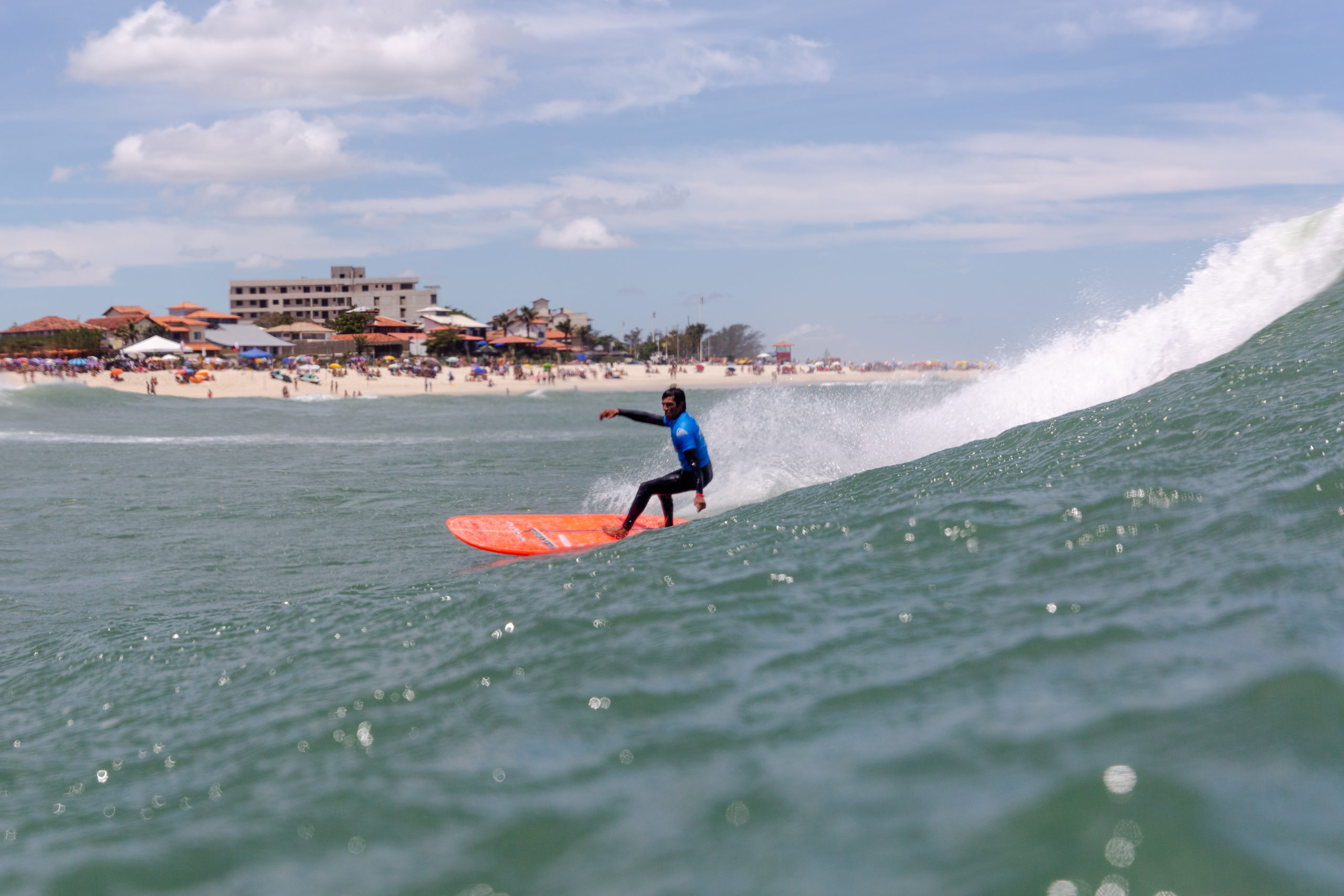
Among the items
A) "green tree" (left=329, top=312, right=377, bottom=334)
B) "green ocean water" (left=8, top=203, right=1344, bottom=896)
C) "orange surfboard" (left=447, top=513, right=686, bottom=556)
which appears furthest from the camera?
"green tree" (left=329, top=312, right=377, bottom=334)

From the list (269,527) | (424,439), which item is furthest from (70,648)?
(424,439)

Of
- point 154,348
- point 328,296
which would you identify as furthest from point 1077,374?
point 328,296

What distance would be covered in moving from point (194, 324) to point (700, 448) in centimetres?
10106

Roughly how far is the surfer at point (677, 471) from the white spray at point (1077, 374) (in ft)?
7.18

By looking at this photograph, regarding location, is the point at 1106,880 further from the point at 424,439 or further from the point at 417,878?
the point at 424,439

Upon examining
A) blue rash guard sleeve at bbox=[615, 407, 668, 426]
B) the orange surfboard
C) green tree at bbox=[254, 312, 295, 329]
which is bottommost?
the orange surfboard

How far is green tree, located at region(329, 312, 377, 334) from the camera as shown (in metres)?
98.6

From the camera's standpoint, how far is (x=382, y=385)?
75750 mm

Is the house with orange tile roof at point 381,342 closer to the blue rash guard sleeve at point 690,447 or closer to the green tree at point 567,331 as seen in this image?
the green tree at point 567,331

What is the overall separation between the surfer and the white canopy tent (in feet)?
262

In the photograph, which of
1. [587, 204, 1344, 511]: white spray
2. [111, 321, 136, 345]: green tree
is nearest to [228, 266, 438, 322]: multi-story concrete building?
[111, 321, 136, 345]: green tree

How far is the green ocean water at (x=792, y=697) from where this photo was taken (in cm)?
306

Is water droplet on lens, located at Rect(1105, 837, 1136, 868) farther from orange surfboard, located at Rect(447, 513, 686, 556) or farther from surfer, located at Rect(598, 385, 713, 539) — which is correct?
surfer, located at Rect(598, 385, 713, 539)

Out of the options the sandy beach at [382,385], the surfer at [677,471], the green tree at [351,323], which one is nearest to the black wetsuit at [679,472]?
the surfer at [677,471]
